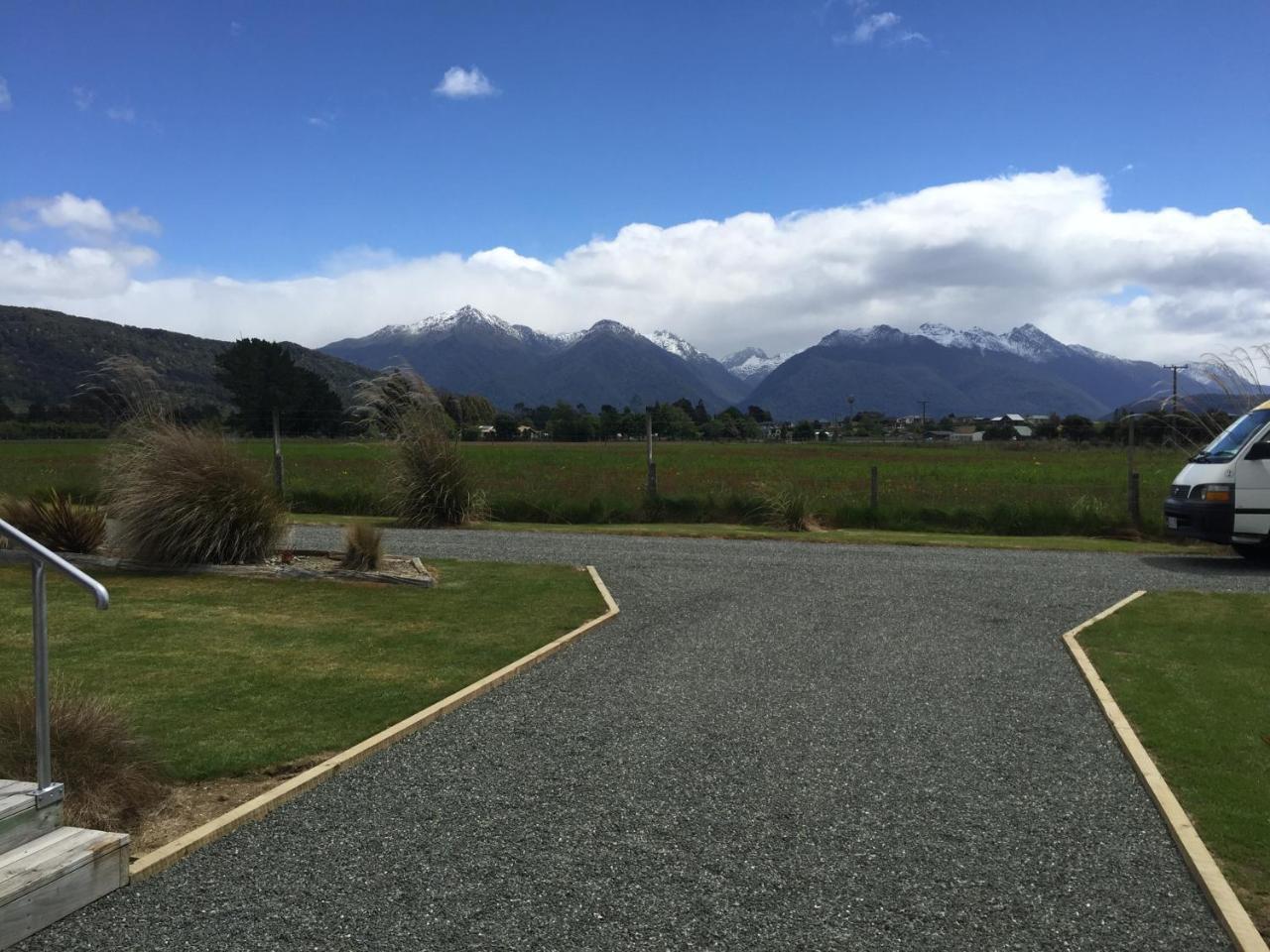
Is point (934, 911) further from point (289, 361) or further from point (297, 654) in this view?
point (289, 361)

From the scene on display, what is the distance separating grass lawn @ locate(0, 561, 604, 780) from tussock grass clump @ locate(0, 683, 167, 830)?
10.1 inches

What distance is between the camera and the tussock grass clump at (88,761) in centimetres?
406

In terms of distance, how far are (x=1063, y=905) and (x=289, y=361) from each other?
52680mm

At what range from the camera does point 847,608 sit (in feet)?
31.9

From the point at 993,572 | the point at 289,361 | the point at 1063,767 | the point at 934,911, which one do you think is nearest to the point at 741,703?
the point at 1063,767

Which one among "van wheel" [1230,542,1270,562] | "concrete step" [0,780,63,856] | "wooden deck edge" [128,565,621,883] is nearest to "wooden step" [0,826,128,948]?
"concrete step" [0,780,63,856]

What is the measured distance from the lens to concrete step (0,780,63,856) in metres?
3.45

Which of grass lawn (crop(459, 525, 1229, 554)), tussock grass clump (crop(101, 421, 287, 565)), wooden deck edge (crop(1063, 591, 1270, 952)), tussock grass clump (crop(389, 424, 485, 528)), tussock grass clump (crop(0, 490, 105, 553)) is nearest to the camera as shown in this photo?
wooden deck edge (crop(1063, 591, 1270, 952))

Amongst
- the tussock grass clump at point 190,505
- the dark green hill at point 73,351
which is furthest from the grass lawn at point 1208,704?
the dark green hill at point 73,351

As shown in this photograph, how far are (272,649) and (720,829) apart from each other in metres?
4.49

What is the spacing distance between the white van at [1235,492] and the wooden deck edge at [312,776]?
399 inches

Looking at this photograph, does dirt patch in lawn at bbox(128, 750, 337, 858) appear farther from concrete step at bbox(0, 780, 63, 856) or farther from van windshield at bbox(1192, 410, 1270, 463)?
van windshield at bbox(1192, 410, 1270, 463)

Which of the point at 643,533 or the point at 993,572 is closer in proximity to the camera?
the point at 993,572

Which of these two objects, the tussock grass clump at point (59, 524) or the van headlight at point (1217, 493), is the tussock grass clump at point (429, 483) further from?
the van headlight at point (1217, 493)
